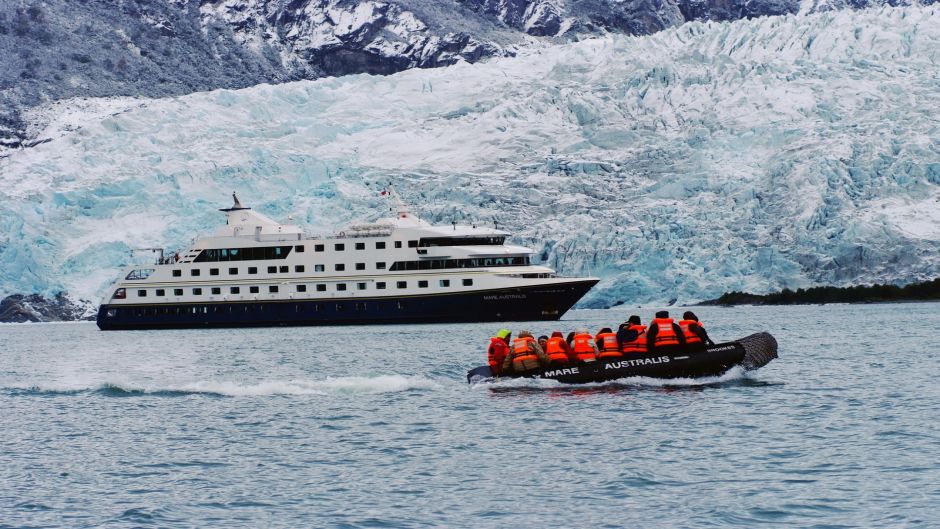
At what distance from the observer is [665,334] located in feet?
98.0

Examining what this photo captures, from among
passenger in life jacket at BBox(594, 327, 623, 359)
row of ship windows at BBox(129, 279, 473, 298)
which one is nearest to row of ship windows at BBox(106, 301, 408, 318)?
row of ship windows at BBox(129, 279, 473, 298)

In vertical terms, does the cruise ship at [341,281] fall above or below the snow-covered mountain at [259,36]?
below

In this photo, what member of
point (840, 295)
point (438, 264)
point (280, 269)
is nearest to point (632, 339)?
point (438, 264)

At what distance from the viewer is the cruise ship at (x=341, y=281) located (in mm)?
76000

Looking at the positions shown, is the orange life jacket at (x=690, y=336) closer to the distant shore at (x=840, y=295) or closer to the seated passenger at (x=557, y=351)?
the seated passenger at (x=557, y=351)

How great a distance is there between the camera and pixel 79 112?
141m

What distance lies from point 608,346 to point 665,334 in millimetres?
1379

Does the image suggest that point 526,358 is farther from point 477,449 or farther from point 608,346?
point 477,449

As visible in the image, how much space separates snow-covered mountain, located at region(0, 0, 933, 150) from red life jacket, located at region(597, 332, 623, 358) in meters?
121

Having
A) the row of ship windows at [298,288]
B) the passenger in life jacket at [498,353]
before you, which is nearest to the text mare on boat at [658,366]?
the passenger in life jacket at [498,353]

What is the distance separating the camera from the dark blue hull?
75.3 metres

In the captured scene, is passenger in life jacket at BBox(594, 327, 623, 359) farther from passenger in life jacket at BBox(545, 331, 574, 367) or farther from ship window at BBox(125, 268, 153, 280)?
ship window at BBox(125, 268, 153, 280)

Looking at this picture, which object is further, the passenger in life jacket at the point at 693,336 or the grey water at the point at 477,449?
the passenger in life jacket at the point at 693,336

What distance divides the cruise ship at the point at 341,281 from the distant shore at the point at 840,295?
14944 millimetres
